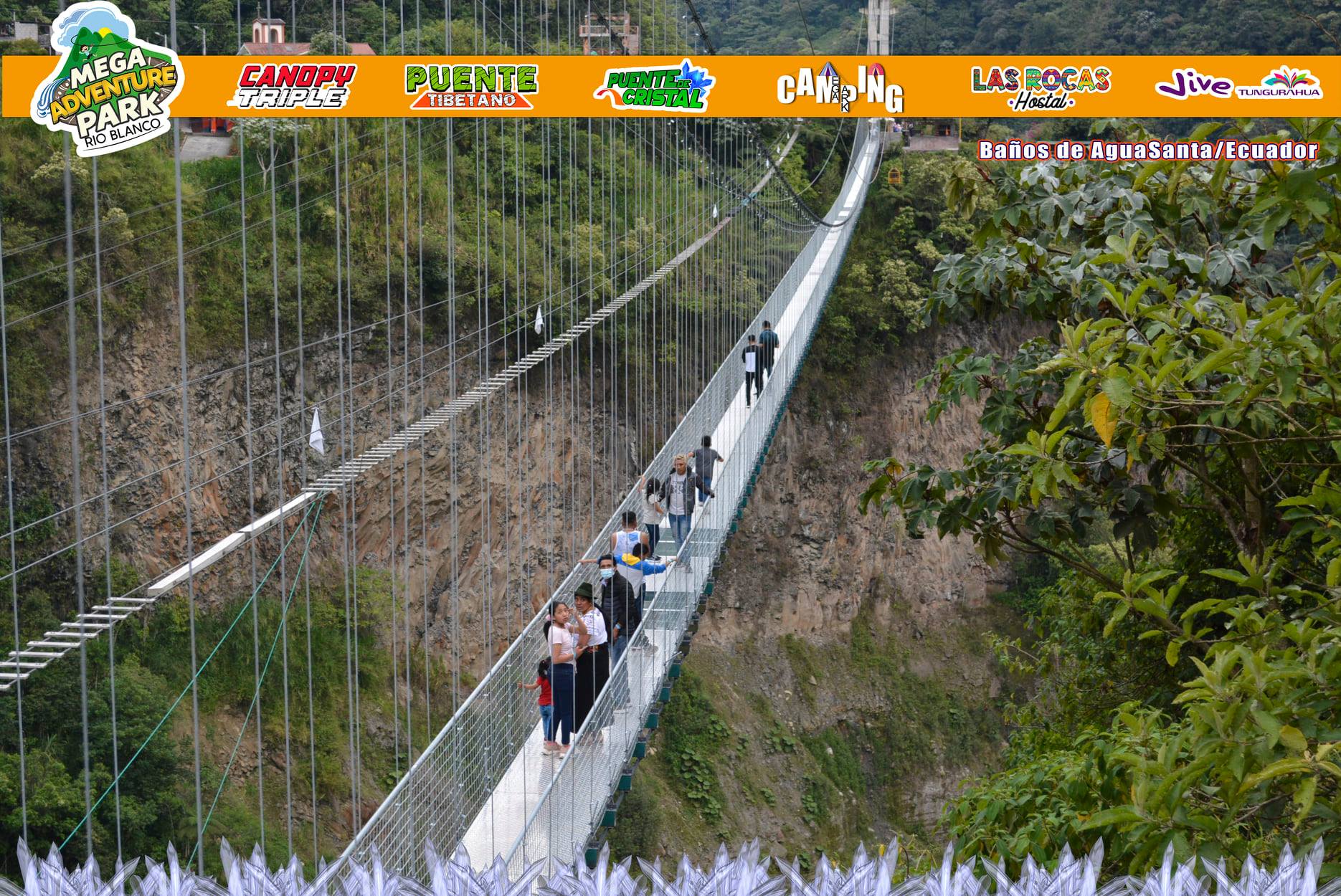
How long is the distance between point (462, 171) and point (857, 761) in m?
8.50

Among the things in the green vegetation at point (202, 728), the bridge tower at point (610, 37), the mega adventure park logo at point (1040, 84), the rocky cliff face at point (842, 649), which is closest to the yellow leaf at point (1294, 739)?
the mega adventure park logo at point (1040, 84)

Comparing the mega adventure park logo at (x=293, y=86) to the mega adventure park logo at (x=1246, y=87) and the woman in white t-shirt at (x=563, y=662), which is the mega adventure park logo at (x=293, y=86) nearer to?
the woman in white t-shirt at (x=563, y=662)

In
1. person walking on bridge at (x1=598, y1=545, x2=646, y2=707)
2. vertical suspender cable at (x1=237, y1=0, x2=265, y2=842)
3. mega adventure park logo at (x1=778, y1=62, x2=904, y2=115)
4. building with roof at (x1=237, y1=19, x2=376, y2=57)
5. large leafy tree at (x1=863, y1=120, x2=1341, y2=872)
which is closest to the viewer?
large leafy tree at (x1=863, y1=120, x2=1341, y2=872)

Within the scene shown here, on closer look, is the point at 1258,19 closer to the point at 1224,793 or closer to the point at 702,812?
the point at 702,812

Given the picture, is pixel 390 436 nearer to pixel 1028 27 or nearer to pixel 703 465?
pixel 703 465

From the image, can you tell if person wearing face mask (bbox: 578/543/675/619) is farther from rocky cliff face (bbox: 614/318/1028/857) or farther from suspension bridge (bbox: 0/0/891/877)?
rocky cliff face (bbox: 614/318/1028/857)

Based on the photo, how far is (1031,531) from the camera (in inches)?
158

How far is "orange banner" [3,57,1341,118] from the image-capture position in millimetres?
4086

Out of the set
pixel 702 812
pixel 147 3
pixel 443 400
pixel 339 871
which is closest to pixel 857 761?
pixel 702 812

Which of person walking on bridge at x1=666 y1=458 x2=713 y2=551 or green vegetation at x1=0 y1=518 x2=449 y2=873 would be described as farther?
person walking on bridge at x1=666 y1=458 x2=713 y2=551

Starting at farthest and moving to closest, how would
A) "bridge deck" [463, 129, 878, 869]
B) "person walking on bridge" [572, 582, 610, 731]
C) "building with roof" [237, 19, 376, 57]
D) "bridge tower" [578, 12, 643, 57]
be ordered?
"bridge tower" [578, 12, 643, 57] < "building with roof" [237, 19, 376, 57] < "person walking on bridge" [572, 582, 610, 731] < "bridge deck" [463, 129, 878, 869]

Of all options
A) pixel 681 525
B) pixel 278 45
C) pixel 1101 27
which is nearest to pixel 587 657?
pixel 681 525

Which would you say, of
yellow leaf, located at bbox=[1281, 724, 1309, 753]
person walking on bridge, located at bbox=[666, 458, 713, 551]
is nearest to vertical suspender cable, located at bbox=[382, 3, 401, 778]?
person walking on bridge, located at bbox=[666, 458, 713, 551]

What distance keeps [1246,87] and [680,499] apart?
12.2 feet
